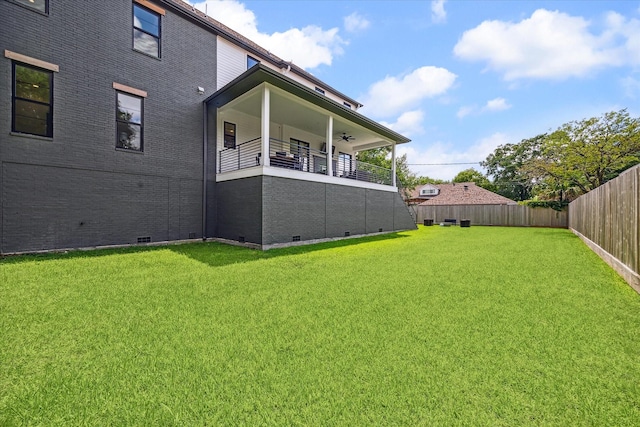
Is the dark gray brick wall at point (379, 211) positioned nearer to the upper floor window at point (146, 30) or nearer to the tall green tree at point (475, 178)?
the upper floor window at point (146, 30)

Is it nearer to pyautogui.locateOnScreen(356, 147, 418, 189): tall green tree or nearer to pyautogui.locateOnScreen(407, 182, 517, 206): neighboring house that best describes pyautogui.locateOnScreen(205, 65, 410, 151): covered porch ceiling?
pyautogui.locateOnScreen(356, 147, 418, 189): tall green tree

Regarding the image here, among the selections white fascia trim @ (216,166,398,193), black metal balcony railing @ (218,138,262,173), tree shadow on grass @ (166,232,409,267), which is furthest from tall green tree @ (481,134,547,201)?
tree shadow on grass @ (166,232,409,267)

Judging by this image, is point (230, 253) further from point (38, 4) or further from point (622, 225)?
point (622, 225)

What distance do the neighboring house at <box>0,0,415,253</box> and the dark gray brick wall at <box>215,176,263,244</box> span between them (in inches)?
2.3

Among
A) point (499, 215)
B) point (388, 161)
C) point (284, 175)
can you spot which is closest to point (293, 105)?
point (284, 175)

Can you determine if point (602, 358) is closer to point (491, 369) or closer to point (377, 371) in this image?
point (491, 369)

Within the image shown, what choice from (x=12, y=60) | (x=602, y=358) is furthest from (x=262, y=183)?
(x=602, y=358)

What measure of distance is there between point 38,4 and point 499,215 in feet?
94.6

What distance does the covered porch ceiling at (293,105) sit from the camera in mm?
8688

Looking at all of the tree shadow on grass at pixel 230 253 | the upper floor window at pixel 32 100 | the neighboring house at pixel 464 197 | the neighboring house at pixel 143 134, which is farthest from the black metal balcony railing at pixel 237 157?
the neighboring house at pixel 464 197

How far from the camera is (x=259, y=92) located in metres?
9.17

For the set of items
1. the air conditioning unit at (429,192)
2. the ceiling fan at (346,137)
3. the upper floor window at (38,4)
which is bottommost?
the air conditioning unit at (429,192)

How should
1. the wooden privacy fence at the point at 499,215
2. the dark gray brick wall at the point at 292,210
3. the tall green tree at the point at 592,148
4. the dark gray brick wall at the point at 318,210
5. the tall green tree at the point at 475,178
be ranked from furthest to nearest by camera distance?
the tall green tree at the point at 475,178, the wooden privacy fence at the point at 499,215, the tall green tree at the point at 592,148, the dark gray brick wall at the point at 318,210, the dark gray brick wall at the point at 292,210

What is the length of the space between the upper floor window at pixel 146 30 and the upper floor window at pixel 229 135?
10.5 ft
